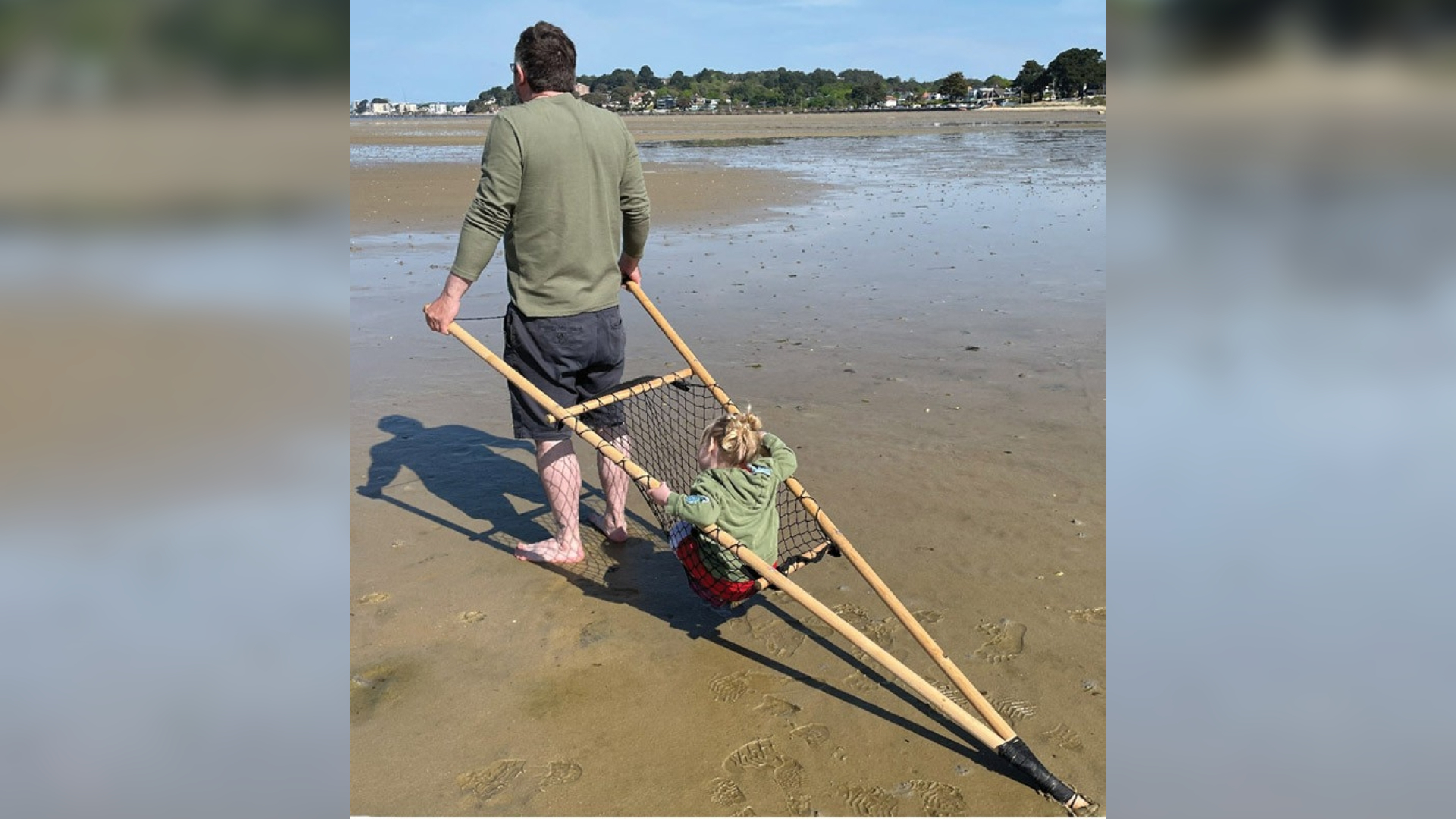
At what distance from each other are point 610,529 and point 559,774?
1.70 meters

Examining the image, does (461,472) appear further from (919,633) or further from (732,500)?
(919,633)

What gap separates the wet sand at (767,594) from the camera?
3240mm

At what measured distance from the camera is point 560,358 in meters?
4.30

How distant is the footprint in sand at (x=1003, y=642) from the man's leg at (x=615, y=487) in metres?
1.64

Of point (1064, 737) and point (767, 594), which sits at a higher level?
point (767, 594)

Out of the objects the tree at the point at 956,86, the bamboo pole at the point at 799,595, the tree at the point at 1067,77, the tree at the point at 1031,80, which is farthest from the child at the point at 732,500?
the tree at the point at 956,86

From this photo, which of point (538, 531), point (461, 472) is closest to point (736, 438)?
point (538, 531)

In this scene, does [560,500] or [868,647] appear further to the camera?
[560,500]

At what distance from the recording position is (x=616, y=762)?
3.28 metres

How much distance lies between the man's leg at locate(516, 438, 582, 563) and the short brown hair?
55.2 inches

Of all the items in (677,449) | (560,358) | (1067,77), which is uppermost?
(1067,77)

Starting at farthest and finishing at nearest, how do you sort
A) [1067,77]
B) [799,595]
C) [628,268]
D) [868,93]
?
[868,93] → [1067,77] → [628,268] → [799,595]
